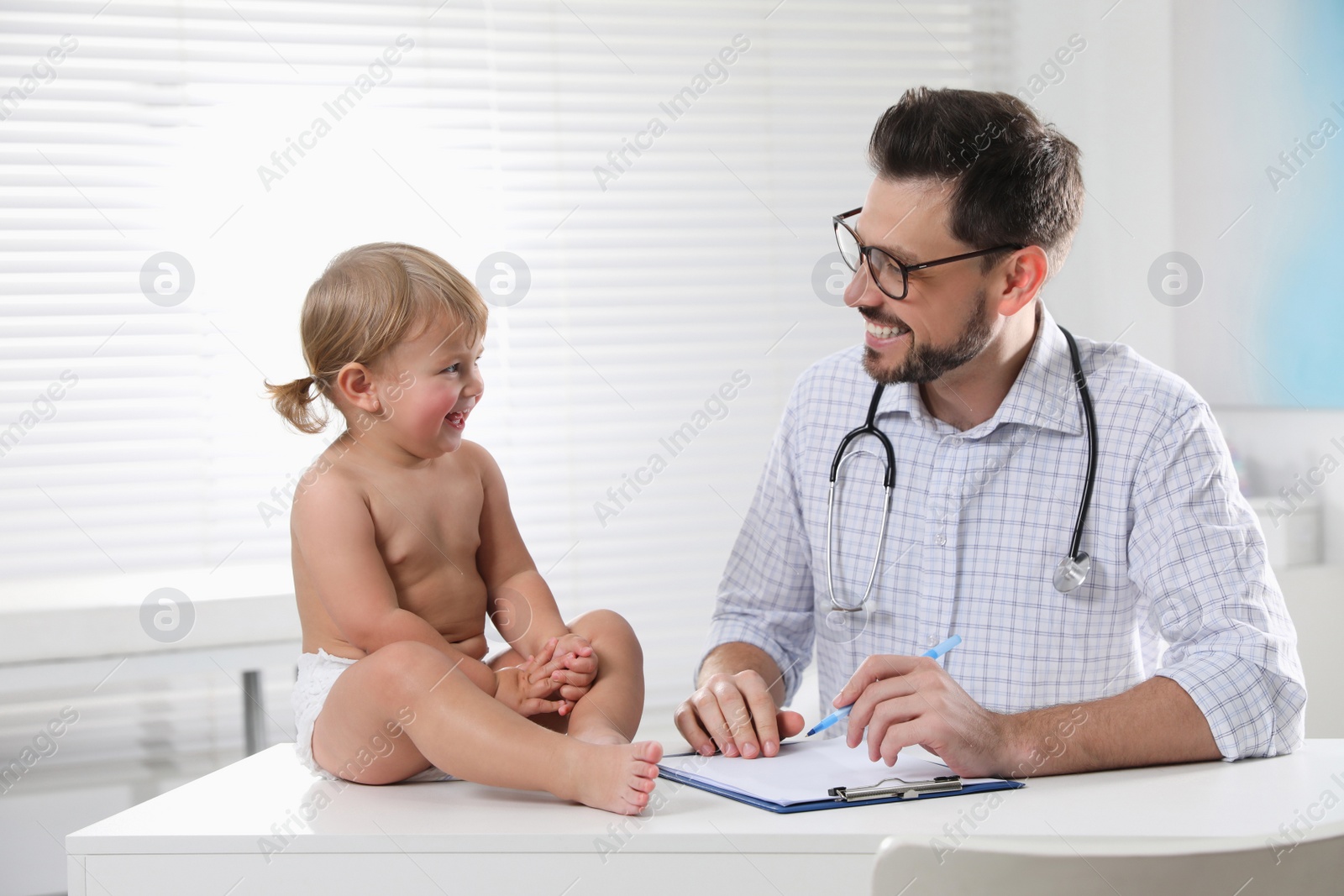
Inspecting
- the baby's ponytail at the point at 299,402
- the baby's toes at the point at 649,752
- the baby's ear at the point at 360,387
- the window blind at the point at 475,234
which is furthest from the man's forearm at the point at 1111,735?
the window blind at the point at 475,234

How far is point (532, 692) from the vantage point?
3.81 feet

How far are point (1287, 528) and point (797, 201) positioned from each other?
1.54 meters

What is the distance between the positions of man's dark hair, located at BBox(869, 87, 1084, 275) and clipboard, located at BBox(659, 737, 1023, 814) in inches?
29.1

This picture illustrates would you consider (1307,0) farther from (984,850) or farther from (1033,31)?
(984,850)

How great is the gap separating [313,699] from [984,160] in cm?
109

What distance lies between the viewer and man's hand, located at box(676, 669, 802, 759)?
46.8 inches

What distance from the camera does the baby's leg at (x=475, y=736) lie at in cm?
98

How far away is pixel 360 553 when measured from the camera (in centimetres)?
118

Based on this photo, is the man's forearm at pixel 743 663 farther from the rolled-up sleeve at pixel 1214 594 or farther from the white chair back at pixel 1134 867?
the white chair back at pixel 1134 867

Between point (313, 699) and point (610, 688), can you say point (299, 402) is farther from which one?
point (610, 688)

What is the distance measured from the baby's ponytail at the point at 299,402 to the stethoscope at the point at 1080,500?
72 centimetres

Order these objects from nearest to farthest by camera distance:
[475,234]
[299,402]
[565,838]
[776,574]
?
1. [565,838]
2. [299,402]
3. [776,574]
4. [475,234]

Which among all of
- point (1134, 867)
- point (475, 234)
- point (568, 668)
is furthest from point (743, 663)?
point (475, 234)

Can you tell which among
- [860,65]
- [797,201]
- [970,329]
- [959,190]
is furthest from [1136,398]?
[860,65]
